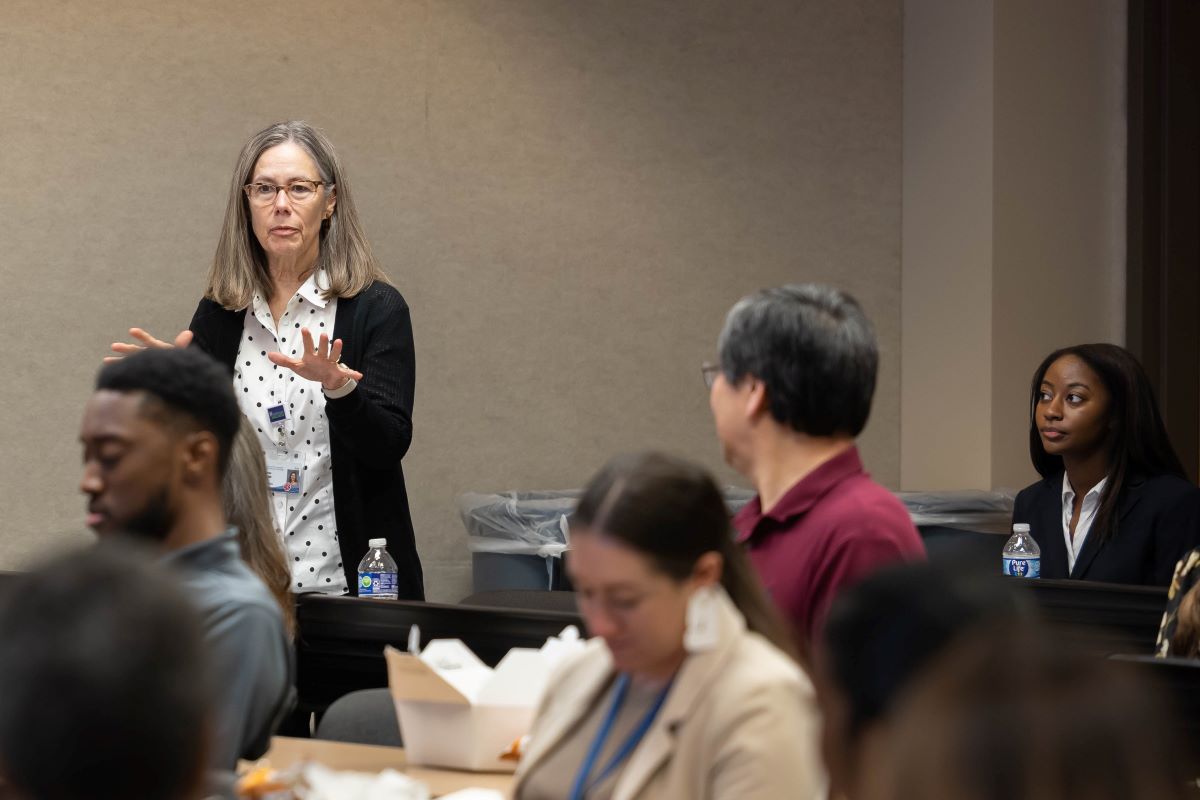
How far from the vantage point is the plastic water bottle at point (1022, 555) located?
4.22m

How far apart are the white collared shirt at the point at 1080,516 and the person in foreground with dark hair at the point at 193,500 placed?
2907 millimetres

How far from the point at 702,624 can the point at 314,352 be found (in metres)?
1.54

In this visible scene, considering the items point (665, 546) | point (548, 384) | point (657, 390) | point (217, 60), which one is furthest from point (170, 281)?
point (665, 546)

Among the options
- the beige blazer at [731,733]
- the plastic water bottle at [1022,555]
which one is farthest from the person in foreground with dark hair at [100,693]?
the plastic water bottle at [1022,555]

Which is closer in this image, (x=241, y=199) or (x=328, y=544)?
(x=328, y=544)

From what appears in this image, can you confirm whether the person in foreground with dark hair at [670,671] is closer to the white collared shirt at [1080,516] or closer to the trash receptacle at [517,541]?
the white collared shirt at [1080,516]

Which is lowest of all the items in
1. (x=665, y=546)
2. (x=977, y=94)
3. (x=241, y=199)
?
(x=665, y=546)

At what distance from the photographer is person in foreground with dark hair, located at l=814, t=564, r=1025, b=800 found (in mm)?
949

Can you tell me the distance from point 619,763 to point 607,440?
13.7 feet

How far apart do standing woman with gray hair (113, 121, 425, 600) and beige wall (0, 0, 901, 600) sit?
1752mm

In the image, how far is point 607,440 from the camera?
5.87m

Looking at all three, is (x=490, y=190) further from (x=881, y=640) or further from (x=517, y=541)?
(x=881, y=640)

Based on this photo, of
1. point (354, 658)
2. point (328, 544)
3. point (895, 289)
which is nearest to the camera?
point (354, 658)

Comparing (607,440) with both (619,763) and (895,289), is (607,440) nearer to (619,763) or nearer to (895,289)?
(895,289)
